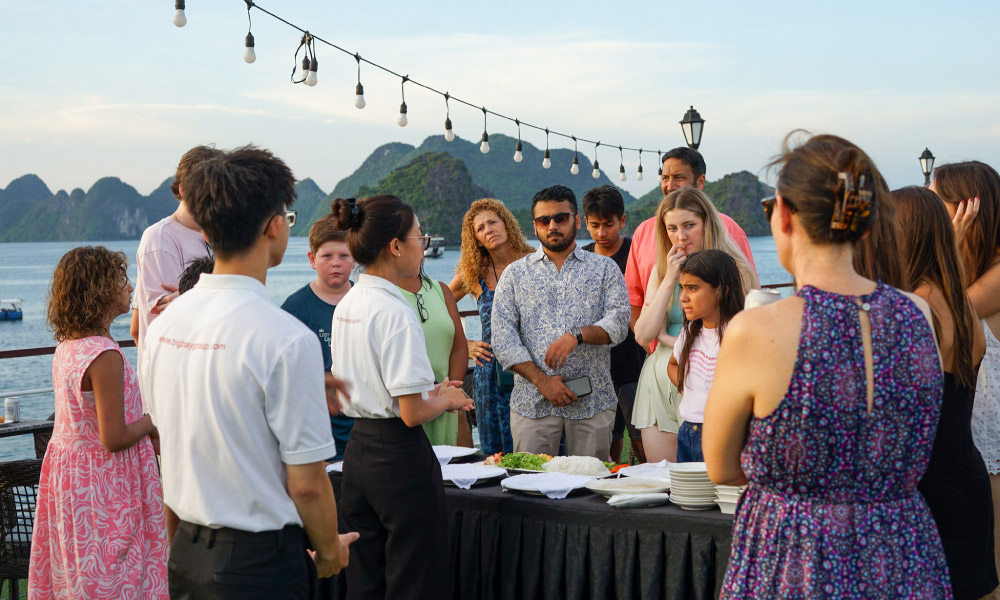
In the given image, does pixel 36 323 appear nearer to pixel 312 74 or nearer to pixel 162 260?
pixel 312 74

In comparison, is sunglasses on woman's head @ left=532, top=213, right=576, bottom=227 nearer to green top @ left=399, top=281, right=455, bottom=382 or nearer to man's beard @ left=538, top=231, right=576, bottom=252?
man's beard @ left=538, top=231, right=576, bottom=252

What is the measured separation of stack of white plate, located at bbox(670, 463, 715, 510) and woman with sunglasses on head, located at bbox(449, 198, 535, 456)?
183cm

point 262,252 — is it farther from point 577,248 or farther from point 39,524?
point 577,248

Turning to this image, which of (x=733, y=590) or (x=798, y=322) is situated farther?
(x=733, y=590)

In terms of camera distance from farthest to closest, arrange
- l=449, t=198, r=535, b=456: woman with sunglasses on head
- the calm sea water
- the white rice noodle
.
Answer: the calm sea water, l=449, t=198, r=535, b=456: woman with sunglasses on head, the white rice noodle

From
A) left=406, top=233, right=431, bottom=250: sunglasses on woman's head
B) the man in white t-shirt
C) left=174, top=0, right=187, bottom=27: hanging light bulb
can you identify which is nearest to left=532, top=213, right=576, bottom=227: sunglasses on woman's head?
left=406, top=233, right=431, bottom=250: sunglasses on woman's head

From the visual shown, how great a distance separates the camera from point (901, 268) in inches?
74.4

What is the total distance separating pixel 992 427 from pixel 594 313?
1.71m

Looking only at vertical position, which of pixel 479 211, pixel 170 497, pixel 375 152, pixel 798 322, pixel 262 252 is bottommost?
pixel 170 497

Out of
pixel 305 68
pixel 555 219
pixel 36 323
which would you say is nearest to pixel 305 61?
pixel 305 68

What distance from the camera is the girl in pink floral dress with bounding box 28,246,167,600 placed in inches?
113

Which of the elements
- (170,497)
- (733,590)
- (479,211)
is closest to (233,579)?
(170,497)

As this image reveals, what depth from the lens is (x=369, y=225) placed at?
271 cm

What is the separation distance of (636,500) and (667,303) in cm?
131
